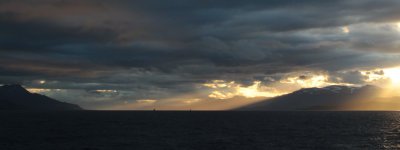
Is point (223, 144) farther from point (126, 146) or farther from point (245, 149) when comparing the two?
point (126, 146)

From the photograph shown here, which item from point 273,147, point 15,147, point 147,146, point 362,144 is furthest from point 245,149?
point 15,147

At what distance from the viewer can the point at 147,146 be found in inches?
3108

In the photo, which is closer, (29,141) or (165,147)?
(165,147)

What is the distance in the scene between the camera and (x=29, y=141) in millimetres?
86562

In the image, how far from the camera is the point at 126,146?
7875 cm

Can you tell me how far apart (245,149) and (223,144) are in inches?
350

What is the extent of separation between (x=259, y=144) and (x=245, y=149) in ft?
28.6

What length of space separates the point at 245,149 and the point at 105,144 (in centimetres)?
3282

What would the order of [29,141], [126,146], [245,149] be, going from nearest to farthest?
1. [245,149]
2. [126,146]
3. [29,141]

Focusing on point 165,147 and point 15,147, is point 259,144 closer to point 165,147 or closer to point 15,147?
point 165,147

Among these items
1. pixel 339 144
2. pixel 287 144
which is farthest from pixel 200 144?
pixel 339 144

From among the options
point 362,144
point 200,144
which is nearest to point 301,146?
point 362,144

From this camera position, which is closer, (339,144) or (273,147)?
(273,147)

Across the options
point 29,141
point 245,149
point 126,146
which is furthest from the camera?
point 29,141
